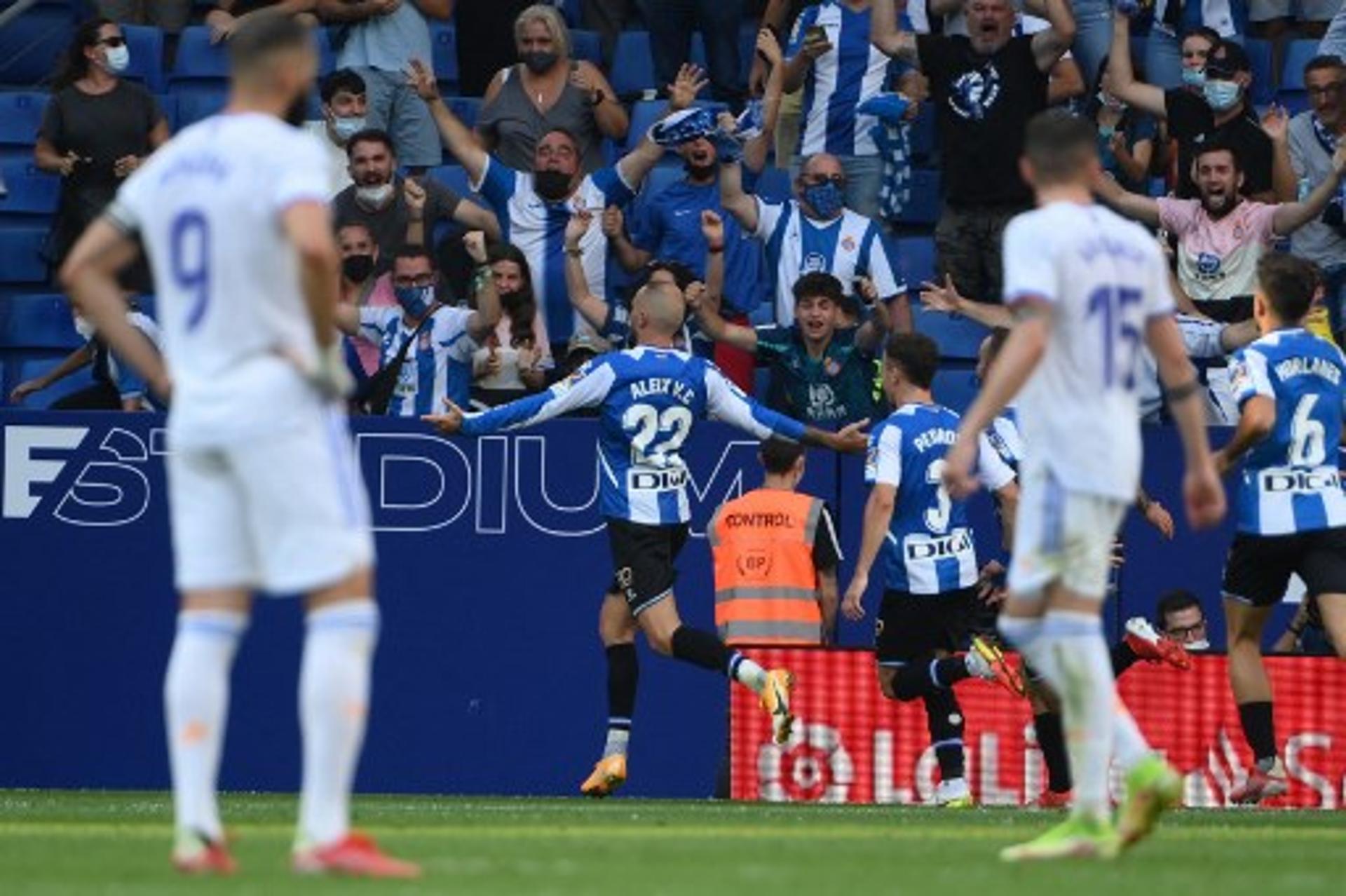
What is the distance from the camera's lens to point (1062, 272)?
1018cm

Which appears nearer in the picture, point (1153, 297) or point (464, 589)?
point (1153, 297)

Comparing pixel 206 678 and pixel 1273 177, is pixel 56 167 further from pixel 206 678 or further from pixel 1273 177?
pixel 206 678

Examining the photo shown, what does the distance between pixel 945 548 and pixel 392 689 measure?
11.6 ft

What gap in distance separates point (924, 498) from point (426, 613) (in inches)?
127

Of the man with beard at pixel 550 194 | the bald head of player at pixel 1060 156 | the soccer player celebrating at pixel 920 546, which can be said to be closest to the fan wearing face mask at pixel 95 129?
the man with beard at pixel 550 194

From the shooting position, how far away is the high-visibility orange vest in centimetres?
1683

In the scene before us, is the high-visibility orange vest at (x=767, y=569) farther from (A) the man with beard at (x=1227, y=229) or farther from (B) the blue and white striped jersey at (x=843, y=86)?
(B) the blue and white striped jersey at (x=843, y=86)

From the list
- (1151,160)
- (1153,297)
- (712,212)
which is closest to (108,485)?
(712,212)

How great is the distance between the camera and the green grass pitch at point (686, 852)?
9.04m

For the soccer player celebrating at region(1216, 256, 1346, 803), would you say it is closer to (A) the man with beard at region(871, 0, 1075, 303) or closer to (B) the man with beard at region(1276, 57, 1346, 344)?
(B) the man with beard at region(1276, 57, 1346, 344)

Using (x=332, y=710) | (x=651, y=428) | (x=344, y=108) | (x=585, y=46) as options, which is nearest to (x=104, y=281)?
(x=332, y=710)

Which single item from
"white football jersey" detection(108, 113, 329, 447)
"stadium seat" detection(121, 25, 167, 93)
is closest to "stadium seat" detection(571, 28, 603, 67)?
"stadium seat" detection(121, 25, 167, 93)

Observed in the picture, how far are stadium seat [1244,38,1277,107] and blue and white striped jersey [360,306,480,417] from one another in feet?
20.1

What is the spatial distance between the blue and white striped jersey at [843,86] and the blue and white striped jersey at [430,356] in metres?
3.06
